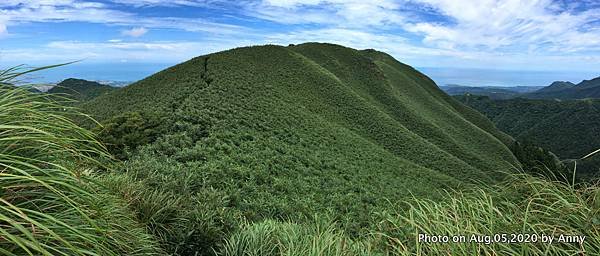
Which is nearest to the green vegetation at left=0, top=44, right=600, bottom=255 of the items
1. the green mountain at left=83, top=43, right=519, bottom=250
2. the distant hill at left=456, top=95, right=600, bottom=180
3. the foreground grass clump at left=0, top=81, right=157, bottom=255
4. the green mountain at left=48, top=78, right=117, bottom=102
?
the foreground grass clump at left=0, top=81, right=157, bottom=255

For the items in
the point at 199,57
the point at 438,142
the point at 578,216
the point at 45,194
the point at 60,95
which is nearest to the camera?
the point at 45,194

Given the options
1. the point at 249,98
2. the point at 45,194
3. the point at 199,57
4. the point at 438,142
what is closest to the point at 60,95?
the point at 45,194

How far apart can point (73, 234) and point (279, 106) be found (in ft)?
102

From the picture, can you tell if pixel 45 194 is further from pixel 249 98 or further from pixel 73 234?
pixel 249 98

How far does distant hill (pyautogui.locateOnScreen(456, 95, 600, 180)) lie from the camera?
11125 cm

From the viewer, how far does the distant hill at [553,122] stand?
4380 inches

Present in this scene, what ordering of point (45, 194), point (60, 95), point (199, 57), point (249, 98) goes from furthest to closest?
point (199, 57) < point (249, 98) < point (60, 95) < point (45, 194)

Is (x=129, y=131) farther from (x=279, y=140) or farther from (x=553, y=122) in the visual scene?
(x=553, y=122)

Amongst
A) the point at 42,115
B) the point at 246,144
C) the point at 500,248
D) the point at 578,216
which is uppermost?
the point at 42,115

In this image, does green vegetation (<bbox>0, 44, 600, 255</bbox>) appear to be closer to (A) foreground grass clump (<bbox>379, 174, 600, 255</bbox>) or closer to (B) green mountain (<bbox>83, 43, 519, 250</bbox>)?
(A) foreground grass clump (<bbox>379, 174, 600, 255</bbox>)

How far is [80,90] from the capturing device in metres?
76.8

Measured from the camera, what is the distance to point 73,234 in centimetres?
227

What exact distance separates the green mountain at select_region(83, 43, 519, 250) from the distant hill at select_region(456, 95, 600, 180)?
58993mm

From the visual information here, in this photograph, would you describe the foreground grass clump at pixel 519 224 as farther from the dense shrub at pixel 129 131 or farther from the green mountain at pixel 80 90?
the dense shrub at pixel 129 131
